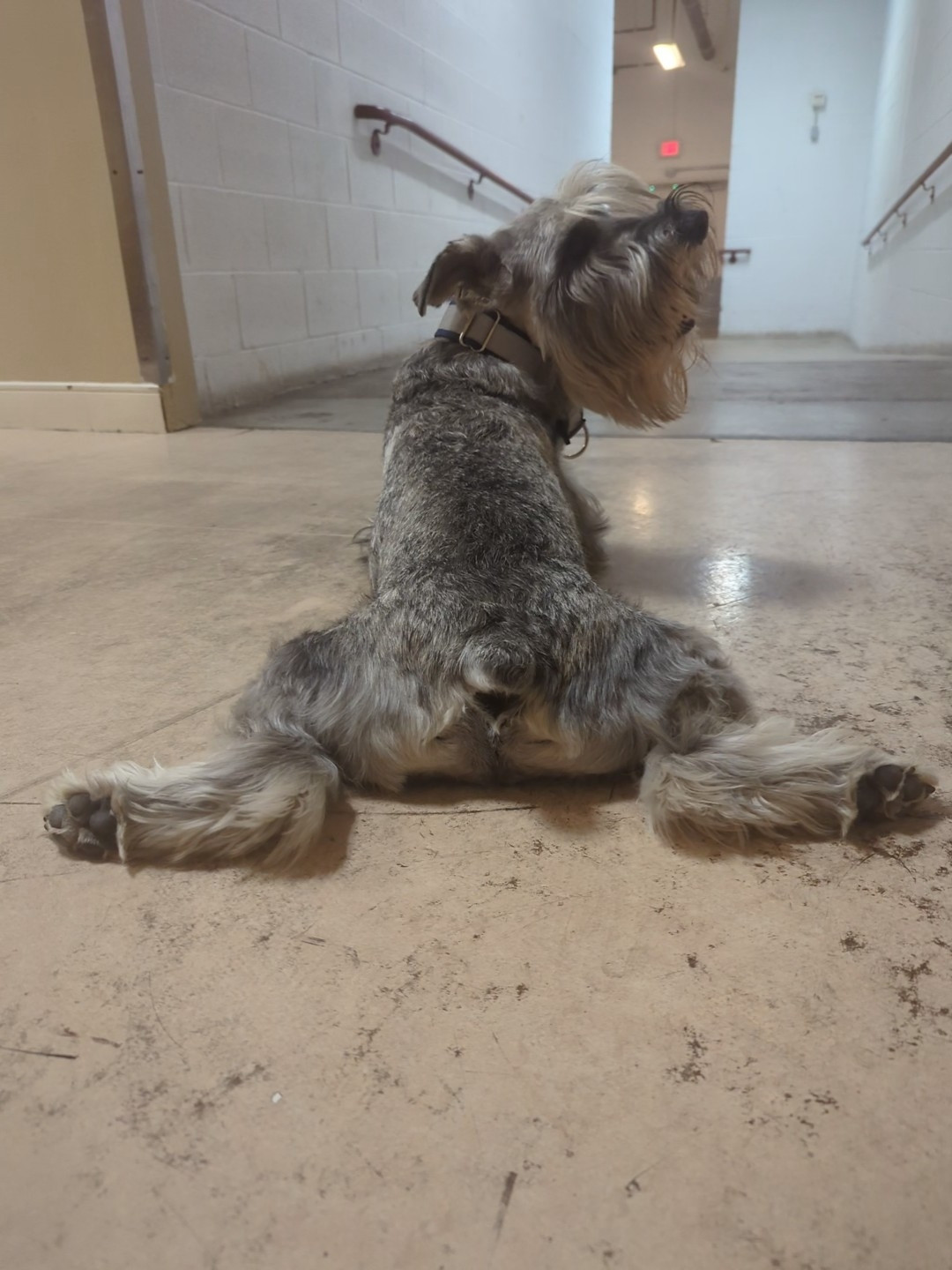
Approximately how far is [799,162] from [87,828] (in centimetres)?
1785

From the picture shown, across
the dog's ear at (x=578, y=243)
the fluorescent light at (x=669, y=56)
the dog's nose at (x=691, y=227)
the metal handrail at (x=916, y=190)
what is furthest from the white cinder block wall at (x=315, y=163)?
the fluorescent light at (x=669, y=56)

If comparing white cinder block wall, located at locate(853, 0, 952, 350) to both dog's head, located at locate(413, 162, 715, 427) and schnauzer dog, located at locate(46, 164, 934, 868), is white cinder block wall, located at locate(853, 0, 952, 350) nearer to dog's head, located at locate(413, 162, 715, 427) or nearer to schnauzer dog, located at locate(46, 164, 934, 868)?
dog's head, located at locate(413, 162, 715, 427)

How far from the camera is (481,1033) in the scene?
1.07 meters

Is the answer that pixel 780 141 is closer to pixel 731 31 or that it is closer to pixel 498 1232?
pixel 731 31

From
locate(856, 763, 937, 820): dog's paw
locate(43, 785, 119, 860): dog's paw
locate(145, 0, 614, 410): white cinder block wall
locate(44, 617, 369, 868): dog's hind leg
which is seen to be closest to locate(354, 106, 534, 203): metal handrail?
locate(145, 0, 614, 410): white cinder block wall

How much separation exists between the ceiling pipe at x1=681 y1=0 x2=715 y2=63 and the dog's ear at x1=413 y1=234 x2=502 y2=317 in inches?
653

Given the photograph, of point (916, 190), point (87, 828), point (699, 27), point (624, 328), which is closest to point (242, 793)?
point (87, 828)

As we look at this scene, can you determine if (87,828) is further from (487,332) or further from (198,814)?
(487,332)

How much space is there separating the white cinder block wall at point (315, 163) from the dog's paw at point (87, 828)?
4.57 metres

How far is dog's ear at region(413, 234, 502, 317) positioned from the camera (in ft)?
7.88

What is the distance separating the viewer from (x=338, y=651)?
5.20ft

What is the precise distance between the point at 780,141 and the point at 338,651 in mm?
17451

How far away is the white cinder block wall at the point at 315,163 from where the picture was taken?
5.29 m

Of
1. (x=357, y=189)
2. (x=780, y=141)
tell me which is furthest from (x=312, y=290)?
(x=780, y=141)
